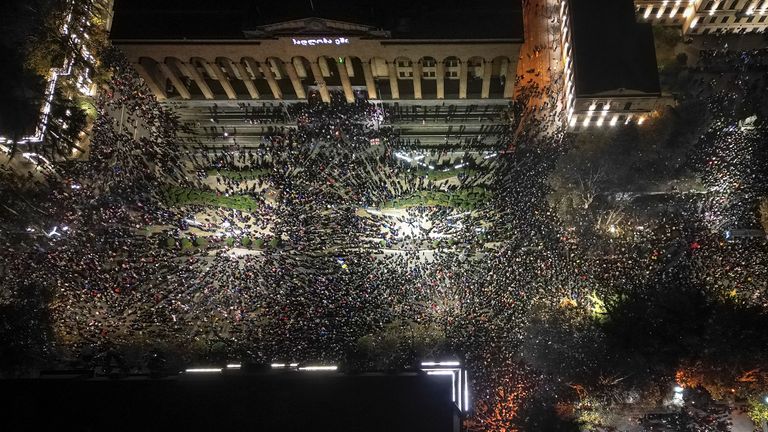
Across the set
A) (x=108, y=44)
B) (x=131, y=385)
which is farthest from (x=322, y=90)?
(x=131, y=385)

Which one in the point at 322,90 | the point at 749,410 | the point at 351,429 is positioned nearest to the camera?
the point at 351,429

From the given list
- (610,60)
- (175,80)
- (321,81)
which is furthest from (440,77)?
(175,80)

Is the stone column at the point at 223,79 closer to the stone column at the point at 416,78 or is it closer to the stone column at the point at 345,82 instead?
the stone column at the point at 345,82

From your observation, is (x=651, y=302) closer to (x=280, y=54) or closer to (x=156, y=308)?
(x=280, y=54)

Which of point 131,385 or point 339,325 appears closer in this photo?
point 131,385

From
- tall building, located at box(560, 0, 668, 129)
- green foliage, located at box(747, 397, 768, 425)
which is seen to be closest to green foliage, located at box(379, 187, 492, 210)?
tall building, located at box(560, 0, 668, 129)

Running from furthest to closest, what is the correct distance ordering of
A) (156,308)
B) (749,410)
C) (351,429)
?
(156,308) → (749,410) → (351,429)

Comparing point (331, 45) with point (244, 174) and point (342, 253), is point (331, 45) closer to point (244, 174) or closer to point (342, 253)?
point (244, 174)

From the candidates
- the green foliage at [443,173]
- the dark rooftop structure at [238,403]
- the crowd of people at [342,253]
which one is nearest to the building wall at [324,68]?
the crowd of people at [342,253]
